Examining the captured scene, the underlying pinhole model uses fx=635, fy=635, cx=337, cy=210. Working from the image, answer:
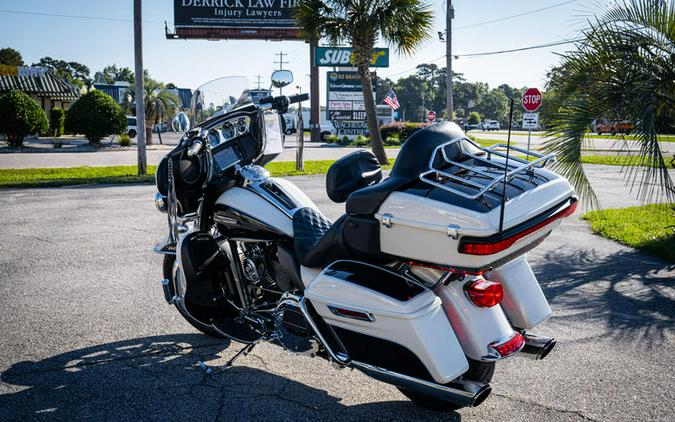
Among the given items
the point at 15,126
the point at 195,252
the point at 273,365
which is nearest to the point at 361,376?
the point at 273,365

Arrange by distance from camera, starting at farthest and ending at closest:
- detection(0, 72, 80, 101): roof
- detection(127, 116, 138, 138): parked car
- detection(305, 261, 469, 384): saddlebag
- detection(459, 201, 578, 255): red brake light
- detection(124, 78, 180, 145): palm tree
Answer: detection(127, 116, 138, 138): parked car
detection(0, 72, 80, 101): roof
detection(124, 78, 180, 145): palm tree
detection(305, 261, 469, 384): saddlebag
detection(459, 201, 578, 255): red brake light

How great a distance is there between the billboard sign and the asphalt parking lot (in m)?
33.2

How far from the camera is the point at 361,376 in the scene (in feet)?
13.4

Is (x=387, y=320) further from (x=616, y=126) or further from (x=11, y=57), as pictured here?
(x=11, y=57)

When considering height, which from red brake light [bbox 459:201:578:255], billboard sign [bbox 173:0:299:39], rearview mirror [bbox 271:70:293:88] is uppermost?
billboard sign [bbox 173:0:299:39]

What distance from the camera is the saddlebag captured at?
2881 mm

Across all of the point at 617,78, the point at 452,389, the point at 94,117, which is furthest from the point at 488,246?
the point at 94,117

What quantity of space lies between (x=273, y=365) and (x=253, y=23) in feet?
121

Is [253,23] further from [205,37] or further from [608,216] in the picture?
[608,216]

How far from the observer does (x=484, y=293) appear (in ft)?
9.76

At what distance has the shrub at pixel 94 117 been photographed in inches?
1254

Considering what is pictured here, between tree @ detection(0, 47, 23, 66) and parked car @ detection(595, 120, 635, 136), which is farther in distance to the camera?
tree @ detection(0, 47, 23, 66)

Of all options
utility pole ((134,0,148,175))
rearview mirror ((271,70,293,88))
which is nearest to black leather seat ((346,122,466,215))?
rearview mirror ((271,70,293,88))

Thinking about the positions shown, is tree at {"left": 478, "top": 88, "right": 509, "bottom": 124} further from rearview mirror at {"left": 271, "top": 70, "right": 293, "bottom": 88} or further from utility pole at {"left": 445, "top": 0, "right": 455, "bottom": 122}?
rearview mirror at {"left": 271, "top": 70, "right": 293, "bottom": 88}
